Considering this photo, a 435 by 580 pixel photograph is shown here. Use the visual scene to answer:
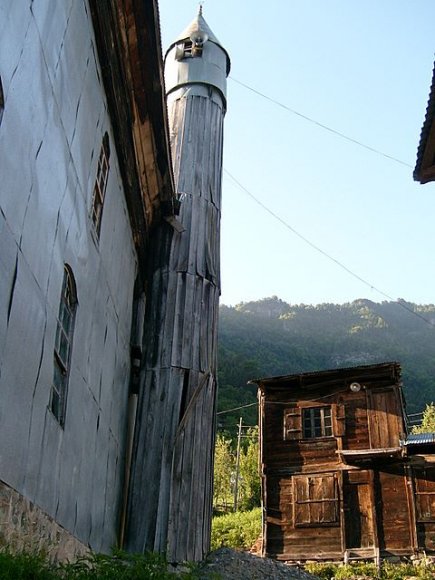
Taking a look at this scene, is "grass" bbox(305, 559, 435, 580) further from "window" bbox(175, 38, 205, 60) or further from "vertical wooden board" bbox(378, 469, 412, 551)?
"window" bbox(175, 38, 205, 60)

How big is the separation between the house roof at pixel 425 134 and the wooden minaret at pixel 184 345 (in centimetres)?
398

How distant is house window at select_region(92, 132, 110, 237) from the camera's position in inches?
360

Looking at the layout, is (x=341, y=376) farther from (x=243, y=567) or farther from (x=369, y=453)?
(x=243, y=567)

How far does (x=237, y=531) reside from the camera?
33781mm

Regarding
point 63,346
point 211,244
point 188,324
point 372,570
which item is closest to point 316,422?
point 372,570

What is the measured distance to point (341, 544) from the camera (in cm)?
2402

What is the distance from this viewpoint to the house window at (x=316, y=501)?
24578mm

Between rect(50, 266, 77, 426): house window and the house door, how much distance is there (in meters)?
18.8

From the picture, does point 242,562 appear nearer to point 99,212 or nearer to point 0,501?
point 99,212

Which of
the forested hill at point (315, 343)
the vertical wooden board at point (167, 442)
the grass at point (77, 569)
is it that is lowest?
the grass at point (77, 569)

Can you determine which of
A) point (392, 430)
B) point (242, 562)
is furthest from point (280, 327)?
point (242, 562)

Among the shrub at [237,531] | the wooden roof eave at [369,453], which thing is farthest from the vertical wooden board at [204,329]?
the shrub at [237,531]

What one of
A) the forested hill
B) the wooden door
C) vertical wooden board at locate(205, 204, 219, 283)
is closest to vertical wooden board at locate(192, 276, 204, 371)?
vertical wooden board at locate(205, 204, 219, 283)

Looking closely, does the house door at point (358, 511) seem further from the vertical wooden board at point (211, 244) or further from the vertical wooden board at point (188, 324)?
the vertical wooden board at point (188, 324)
